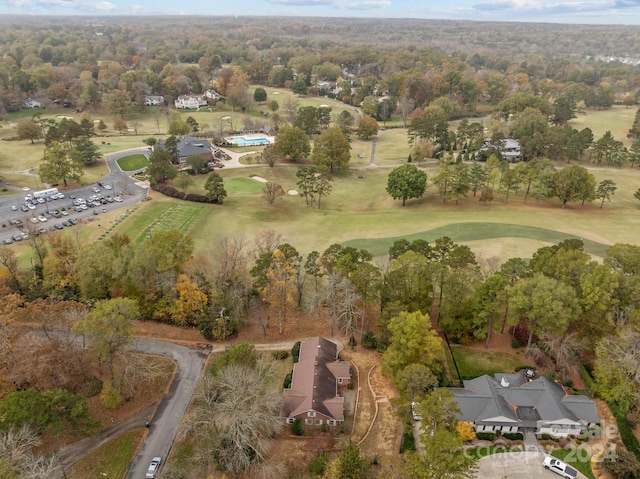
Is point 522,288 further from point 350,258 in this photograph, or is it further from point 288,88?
point 288,88

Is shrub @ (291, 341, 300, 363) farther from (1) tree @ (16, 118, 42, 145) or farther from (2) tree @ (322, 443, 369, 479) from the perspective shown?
(1) tree @ (16, 118, 42, 145)

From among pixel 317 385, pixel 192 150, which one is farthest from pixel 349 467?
pixel 192 150

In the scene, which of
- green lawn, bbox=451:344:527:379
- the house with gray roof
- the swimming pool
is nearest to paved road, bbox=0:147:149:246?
the swimming pool

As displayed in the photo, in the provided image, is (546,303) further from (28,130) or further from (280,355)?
(28,130)

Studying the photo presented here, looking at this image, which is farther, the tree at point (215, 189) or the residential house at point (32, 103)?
the residential house at point (32, 103)

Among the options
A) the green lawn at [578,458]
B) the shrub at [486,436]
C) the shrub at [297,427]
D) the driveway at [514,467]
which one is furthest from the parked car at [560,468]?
the shrub at [297,427]

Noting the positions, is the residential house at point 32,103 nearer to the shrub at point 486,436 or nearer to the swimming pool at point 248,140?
the swimming pool at point 248,140

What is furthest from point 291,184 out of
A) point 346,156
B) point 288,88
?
point 288,88
